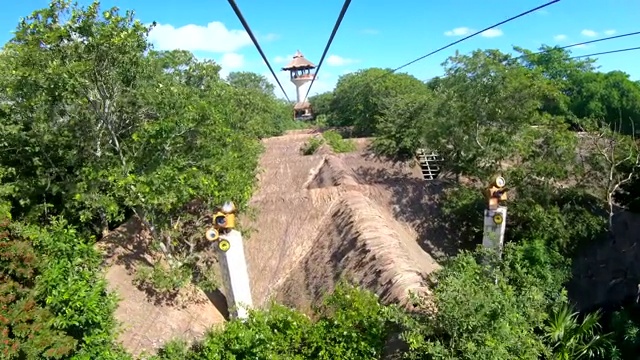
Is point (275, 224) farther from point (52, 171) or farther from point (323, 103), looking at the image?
point (323, 103)

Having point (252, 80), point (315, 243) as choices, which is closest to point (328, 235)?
point (315, 243)

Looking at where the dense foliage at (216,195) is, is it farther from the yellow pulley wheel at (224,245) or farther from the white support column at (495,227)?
the yellow pulley wheel at (224,245)

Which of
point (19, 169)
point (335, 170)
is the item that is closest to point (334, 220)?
point (335, 170)

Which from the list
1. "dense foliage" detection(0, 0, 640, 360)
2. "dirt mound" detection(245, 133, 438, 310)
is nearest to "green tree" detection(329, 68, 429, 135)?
"dirt mound" detection(245, 133, 438, 310)

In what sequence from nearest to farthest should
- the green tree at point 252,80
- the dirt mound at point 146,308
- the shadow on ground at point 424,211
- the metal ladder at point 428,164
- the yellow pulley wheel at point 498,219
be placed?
1. the dirt mound at point 146,308
2. the yellow pulley wheel at point 498,219
3. the shadow on ground at point 424,211
4. the metal ladder at point 428,164
5. the green tree at point 252,80

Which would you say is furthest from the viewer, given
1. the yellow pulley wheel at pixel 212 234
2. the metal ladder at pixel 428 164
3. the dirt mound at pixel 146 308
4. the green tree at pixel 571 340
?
the metal ladder at pixel 428 164

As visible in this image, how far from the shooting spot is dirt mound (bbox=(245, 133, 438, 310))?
9.04 m

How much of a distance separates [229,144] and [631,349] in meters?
9.03

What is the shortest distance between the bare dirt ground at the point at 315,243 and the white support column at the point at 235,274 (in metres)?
1.08

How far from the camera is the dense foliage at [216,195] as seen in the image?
6129mm

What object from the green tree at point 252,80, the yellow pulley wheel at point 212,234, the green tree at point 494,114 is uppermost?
the green tree at point 252,80

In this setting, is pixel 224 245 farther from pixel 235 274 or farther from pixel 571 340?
pixel 571 340

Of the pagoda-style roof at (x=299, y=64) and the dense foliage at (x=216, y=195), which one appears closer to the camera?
the dense foliage at (x=216, y=195)

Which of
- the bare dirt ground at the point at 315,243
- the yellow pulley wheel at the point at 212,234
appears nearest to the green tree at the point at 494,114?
the bare dirt ground at the point at 315,243
